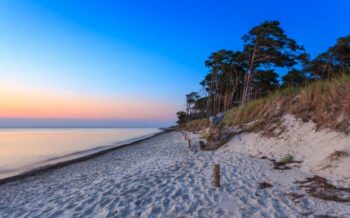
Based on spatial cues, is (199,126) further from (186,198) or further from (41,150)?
(186,198)

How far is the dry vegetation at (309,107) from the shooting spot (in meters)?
10.6

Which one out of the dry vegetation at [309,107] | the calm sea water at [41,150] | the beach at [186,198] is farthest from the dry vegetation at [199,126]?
the beach at [186,198]

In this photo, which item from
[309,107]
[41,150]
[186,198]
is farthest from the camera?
[41,150]

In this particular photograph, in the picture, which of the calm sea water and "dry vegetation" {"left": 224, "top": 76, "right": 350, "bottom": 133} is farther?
the calm sea water

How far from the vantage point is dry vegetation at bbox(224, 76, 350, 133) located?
34.8ft

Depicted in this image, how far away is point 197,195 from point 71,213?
9.89 feet

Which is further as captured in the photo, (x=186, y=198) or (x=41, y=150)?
(x=41, y=150)

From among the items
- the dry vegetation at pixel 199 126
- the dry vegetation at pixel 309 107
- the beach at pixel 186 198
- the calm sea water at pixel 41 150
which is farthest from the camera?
the dry vegetation at pixel 199 126

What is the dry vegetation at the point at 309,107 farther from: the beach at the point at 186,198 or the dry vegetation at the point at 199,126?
the dry vegetation at the point at 199,126

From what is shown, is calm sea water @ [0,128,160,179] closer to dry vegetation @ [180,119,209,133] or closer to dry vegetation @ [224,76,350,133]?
dry vegetation @ [180,119,209,133]

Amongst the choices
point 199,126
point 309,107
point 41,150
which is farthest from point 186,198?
point 199,126

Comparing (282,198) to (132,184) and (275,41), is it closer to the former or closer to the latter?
(132,184)

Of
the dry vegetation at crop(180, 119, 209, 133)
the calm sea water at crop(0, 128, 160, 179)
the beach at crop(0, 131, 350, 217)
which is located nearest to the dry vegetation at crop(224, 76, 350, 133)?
the beach at crop(0, 131, 350, 217)

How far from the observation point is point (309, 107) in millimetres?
12914
